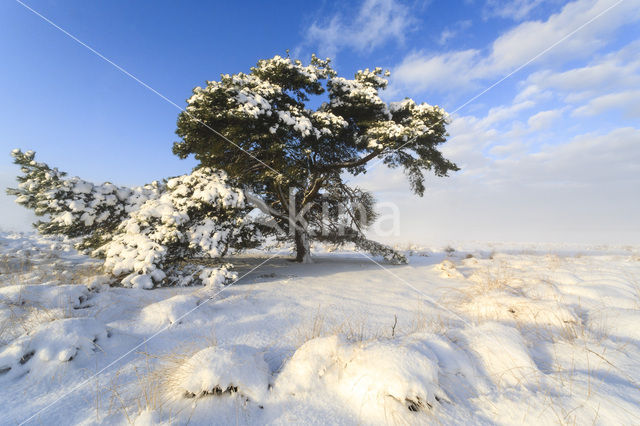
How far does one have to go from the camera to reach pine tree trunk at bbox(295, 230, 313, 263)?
9172 mm

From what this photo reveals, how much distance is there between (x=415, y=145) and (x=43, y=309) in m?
8.20

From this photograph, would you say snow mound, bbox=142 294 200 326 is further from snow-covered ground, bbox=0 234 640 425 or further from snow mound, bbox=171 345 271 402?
snow mound, bbox=171 345 271 402

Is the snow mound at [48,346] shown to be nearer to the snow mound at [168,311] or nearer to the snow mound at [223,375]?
the snow mound at [168,311]

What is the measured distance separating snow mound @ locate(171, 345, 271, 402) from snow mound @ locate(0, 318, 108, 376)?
111cm

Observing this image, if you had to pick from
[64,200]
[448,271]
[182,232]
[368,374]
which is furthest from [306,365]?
[64,200]

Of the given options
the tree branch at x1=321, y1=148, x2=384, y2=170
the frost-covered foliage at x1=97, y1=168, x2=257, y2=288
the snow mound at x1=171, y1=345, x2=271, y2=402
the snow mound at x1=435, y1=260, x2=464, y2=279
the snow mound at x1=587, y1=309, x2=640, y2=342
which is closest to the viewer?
the snow mound at x1=171, y1=345, x2=271, y2=402

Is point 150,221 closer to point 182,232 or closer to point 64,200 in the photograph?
point 182,232

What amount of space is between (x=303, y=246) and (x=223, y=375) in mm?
7670

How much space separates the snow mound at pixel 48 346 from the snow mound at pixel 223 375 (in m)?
1.11

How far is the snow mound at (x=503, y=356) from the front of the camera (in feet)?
5.33

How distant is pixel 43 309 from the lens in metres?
2.82

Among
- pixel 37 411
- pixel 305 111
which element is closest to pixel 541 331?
pixel 37 411

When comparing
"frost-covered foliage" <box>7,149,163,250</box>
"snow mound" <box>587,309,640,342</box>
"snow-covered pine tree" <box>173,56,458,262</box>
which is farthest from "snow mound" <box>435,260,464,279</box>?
"frost-covered foliage" <box>7,149,163,250</box>

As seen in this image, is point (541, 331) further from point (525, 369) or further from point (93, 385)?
point (93, 385)
